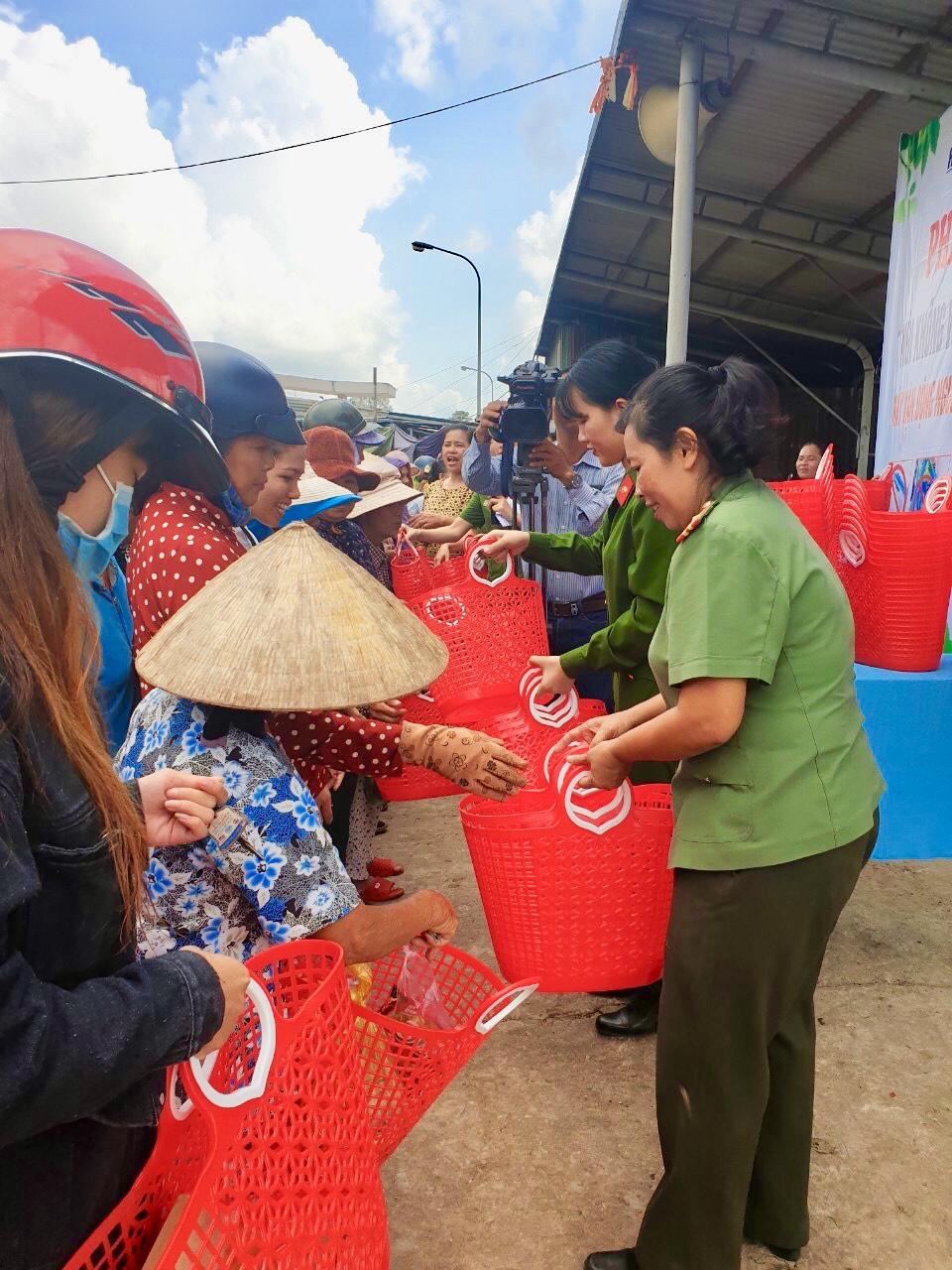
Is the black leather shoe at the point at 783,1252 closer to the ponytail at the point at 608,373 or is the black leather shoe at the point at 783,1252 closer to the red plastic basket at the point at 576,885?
the red plastic basket at the point at 576,885

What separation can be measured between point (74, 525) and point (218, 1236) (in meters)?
0.86

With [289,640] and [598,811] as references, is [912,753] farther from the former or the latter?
[289,640]

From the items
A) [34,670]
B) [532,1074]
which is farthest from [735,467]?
[532,1074]

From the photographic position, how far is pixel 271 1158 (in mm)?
969

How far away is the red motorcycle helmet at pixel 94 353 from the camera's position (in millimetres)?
950

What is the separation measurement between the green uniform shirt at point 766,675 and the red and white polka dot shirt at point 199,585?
62 centimetres

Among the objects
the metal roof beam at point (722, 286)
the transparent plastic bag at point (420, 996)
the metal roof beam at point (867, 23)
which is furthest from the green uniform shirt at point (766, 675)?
the metal roof beam at point (722, 286)

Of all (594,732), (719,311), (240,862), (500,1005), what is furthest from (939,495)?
(719,311)

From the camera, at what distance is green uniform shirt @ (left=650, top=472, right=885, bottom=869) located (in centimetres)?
138

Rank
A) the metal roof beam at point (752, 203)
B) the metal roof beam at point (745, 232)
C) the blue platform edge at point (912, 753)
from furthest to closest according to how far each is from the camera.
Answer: the metal roof beam at point (745, 232) < the metal roof beam at point (752, 203) < the blue platform edge at point (912, 753)

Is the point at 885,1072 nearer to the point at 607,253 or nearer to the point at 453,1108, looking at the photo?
the point at 453,1108

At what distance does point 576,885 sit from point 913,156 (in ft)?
13.8

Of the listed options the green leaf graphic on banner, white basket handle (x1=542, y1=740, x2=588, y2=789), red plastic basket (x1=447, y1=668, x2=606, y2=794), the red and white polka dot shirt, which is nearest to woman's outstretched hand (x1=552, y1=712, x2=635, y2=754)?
white basket handle (x1=542, y1=740, x2=588, y2=789)

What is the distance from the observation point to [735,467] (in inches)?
62.0
